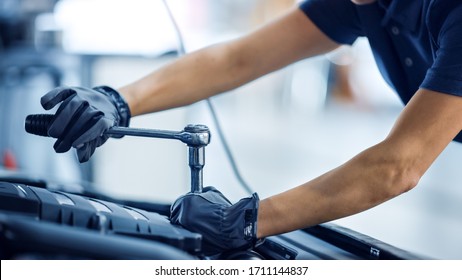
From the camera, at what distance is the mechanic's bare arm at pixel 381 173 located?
861 millimetres

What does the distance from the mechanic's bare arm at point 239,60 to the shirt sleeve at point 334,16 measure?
16 millimetres

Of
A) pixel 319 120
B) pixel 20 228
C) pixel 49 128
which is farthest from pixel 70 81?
pixel 319 120

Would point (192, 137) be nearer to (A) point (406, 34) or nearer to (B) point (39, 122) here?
(B) point (39, 122)

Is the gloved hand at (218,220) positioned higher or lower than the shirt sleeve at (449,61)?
A: lower

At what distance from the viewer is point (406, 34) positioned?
3.88 ft

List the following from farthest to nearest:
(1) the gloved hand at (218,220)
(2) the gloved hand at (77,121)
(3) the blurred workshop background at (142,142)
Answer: (3) the blurred workshop background at (142,142) → (2) the gloved hand at (77,121) → (1) the gloved hand at (218,220)

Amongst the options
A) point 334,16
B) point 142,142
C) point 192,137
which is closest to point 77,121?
point 192,137

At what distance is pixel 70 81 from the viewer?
283 cm

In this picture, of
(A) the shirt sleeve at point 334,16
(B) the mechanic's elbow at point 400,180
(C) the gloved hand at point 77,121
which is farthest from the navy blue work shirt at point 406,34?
(C) the gloved hand at point 77,121

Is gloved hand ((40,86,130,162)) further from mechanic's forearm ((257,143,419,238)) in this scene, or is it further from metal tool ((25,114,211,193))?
mechanic's forearm ((257,143,419,238))

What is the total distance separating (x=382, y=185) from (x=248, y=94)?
17.7 feet

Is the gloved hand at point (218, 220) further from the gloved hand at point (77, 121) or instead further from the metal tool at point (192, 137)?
the gloved hand at point (77, 121)

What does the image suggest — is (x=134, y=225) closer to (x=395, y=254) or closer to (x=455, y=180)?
(x=395, y=254)

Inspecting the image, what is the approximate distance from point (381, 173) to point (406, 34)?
0.43m
